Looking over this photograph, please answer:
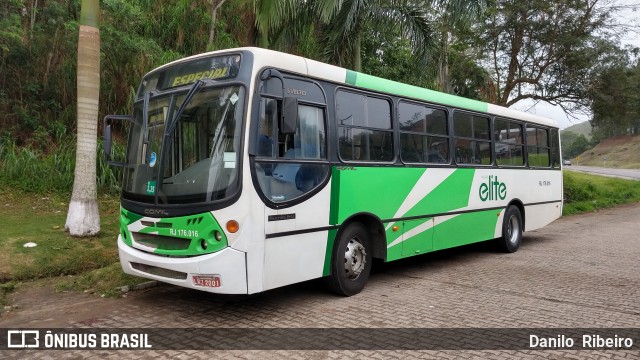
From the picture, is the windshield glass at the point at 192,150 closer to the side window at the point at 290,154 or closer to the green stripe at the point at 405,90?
the side window at the point at 290,154

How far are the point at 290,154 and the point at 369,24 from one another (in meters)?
8.62

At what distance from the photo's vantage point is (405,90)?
291 inches

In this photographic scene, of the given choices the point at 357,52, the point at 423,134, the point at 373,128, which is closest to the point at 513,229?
the point at 423,134

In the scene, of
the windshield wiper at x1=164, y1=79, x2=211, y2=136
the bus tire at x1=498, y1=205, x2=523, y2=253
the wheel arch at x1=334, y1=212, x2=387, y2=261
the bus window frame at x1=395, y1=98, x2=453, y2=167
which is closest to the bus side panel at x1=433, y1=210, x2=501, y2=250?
the bus tire at x1=498, y1=205, x2=523, y2=253

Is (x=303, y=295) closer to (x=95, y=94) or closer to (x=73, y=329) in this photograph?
(x=73, y=329)

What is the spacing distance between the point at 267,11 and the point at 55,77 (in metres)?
6.00

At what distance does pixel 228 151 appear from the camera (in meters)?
5.04

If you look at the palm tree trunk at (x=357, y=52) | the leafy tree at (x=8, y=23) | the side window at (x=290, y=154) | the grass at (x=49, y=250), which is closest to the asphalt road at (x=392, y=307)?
the grass at (x=49, y=250)

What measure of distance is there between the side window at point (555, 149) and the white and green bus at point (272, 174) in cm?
508

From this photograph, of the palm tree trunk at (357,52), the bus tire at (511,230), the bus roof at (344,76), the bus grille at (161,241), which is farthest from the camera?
the palm tree trunk at (357,52)

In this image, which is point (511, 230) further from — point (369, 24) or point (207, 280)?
point (207, 280)

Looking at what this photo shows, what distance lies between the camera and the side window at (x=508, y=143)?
9.48 meters

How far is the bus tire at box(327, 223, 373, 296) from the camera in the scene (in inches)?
238

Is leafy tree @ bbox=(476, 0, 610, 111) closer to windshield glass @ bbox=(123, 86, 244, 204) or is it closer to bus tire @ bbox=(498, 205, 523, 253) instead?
bus tire @ bbox=(498, 205, 523, 253)
